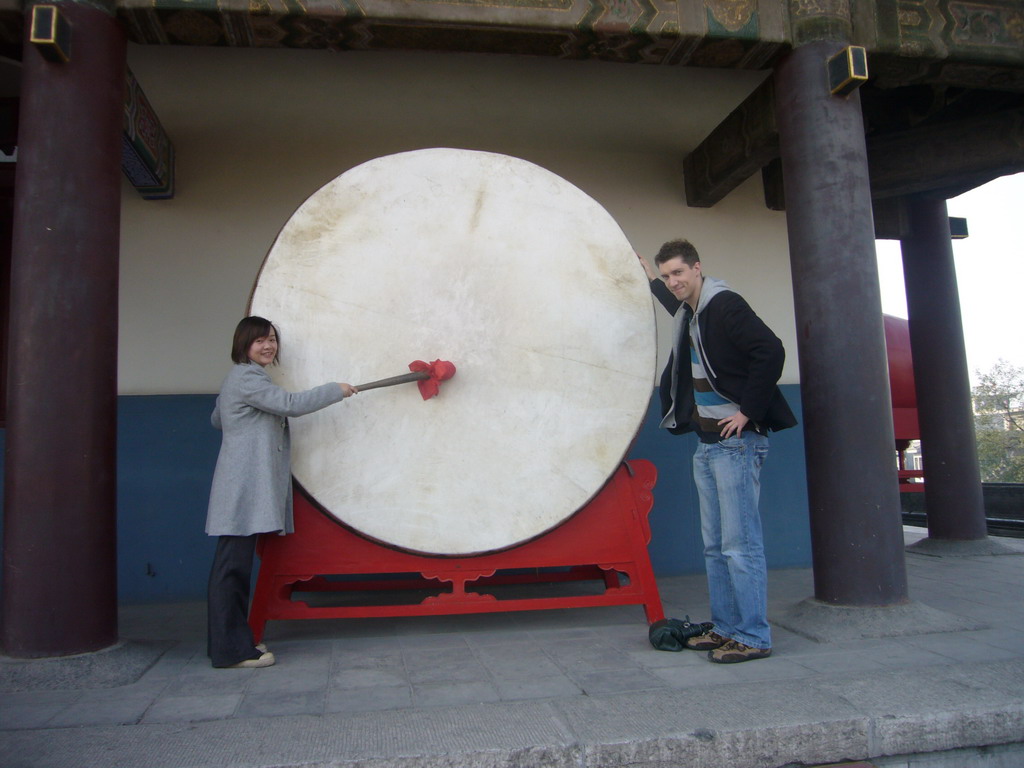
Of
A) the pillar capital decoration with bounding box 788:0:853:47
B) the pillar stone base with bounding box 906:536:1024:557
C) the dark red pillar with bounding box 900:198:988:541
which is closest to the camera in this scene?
the pillar capital decoration with bounding box 788:0:853:47

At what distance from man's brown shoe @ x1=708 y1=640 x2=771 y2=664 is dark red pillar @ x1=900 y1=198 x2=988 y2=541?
9.00ft

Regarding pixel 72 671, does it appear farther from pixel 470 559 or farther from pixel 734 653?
pixel 734 653

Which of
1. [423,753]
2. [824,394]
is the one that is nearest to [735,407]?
[824,394]

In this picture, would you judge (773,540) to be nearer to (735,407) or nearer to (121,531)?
(735,407)

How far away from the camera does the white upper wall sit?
11.4 feet

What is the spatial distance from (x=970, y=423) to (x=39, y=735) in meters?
4.72

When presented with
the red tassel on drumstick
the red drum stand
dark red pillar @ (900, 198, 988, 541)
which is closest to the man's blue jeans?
the red drum stand

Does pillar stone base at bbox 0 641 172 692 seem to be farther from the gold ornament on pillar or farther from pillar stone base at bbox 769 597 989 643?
pillar stone base at bbox 769 597 989 643

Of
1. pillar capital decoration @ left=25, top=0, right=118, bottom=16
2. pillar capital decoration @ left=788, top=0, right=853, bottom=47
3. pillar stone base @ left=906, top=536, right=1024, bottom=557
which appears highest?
pillar capital decoration @ left=788, top=0, right=853, bottom=47

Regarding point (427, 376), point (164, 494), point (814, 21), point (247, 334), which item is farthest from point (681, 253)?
point (164, 494)

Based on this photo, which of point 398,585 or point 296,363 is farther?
point 398,585

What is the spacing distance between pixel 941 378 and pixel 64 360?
449 cm

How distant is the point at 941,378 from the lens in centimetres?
438

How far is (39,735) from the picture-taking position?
5.39 ft
